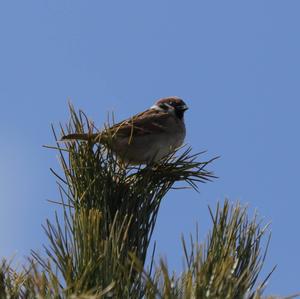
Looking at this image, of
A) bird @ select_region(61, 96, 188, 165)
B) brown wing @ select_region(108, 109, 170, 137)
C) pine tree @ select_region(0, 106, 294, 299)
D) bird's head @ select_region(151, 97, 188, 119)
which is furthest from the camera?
bird's head @ select_region(151, 97, 188, 119)

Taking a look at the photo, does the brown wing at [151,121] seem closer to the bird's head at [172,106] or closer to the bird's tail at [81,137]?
the bird's head at [172,106]

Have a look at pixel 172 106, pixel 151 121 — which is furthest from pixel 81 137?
pixel 172 106

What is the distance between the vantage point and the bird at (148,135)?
2727 mm

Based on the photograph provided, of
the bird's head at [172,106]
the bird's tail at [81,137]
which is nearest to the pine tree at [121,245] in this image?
the bird's tail at [81,137]

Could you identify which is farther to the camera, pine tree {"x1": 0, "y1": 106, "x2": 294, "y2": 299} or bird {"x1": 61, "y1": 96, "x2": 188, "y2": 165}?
bird {"x1": 61, "y1": 96, "x2": 188, "y2": 165}

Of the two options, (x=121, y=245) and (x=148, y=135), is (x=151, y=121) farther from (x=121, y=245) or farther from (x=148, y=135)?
(x=121, y=245)

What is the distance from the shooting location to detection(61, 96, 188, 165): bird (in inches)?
107

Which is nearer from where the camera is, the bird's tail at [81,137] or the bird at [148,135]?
the bird's tail at [81,137]

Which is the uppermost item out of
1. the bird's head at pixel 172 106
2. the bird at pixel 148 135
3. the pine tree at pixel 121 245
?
the bird's head at pixel 172 106

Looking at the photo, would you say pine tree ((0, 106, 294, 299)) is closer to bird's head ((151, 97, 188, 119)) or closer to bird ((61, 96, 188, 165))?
bird ((61, 96, 188, 165))

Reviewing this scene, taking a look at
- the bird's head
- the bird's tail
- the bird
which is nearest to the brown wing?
the bird

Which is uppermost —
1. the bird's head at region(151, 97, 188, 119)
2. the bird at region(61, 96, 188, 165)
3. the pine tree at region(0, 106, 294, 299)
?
the bird's head at region(151, 97, 188, 119)

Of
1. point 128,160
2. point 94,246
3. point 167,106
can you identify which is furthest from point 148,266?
point 167,106

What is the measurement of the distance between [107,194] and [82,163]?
0.54 ft
